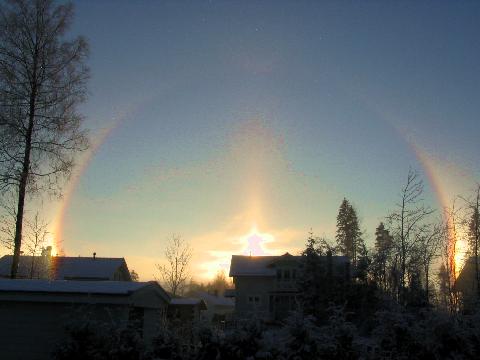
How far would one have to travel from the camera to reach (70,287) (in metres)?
15.3

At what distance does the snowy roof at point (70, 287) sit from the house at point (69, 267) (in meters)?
31.6

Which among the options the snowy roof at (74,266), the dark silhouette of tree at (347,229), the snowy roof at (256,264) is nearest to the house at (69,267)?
the snowy roof at (74,266)

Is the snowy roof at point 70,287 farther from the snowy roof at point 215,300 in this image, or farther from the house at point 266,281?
the snowy roof at point 215,300

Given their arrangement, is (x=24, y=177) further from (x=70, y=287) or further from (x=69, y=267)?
(x=69, y=267)

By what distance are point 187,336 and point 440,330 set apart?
649 cm

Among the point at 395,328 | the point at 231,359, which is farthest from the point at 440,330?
the point at 231,359

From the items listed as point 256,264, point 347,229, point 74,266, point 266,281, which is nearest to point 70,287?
point 266,281

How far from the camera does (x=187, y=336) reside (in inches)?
Result: 512

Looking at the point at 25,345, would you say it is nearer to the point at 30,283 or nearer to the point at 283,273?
the point at 30,283

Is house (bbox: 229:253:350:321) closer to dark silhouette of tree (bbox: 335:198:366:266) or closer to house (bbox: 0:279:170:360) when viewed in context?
dark silhouette of tree (bbox: 335:198:366:266)

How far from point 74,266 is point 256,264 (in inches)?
734

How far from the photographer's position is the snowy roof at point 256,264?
4403 cm

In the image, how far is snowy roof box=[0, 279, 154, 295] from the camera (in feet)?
49.0

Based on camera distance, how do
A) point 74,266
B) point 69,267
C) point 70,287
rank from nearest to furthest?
point 70,287
point 69,267
point 74,266
